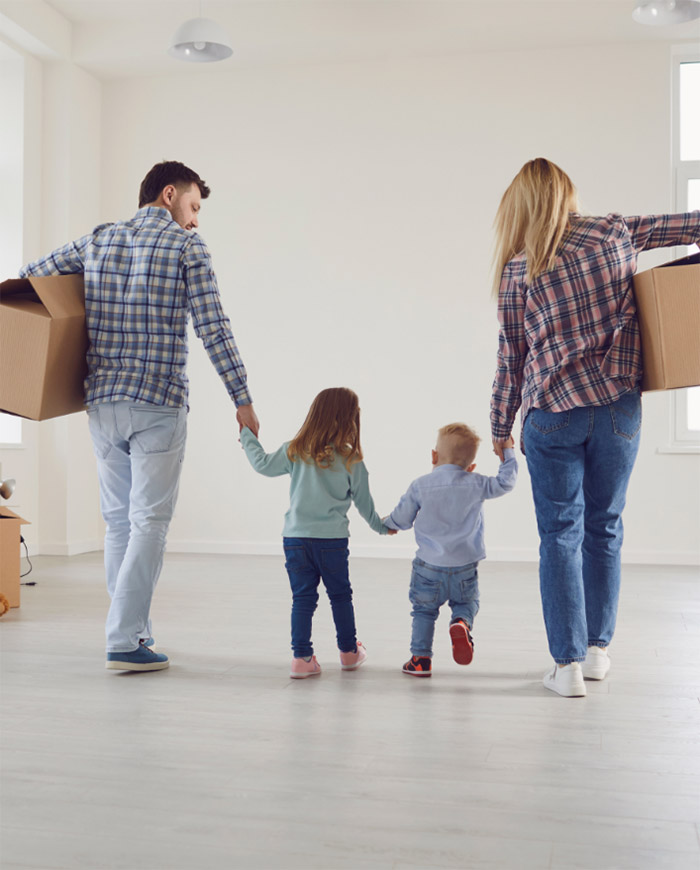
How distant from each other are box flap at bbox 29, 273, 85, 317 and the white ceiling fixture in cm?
216

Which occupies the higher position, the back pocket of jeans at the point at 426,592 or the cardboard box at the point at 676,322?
the cardboard box at the point at 676,322

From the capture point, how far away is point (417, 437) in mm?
4895

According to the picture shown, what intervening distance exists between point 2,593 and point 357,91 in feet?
10.5

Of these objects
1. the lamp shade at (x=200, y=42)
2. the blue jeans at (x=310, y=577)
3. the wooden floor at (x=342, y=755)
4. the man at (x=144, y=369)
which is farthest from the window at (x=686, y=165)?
the man at (x=144, y=369)

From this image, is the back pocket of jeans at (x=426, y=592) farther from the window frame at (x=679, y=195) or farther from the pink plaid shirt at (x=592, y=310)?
the window frame at (x=679, y=195)

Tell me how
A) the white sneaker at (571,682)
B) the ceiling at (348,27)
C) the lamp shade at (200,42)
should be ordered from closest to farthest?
the white sneaker at (571,682), the lamp shade at (200,42), the ceiling at (348,27)

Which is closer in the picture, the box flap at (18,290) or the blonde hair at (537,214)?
the blonde hair at (537,214)

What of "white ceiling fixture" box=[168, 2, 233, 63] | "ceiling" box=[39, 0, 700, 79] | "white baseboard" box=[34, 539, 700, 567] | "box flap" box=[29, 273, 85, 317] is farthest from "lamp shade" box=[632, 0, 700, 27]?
"box flap" box=[29, 273, 85, 317]

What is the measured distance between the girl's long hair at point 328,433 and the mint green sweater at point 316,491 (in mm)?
22

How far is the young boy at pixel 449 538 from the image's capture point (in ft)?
7.54

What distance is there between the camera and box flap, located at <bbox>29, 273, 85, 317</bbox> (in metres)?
2.26

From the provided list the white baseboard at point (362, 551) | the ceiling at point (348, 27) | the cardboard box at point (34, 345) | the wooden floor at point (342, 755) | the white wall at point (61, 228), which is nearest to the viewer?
the wooden floor at point (342, 755)

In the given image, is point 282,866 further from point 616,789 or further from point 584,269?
point 584,269

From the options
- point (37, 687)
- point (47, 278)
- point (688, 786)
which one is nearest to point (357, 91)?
point (47, 278)
